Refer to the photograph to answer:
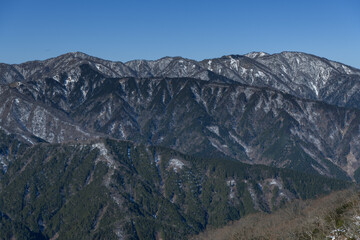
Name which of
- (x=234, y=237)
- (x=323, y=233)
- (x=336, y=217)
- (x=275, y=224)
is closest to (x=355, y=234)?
(x=323, y=233)

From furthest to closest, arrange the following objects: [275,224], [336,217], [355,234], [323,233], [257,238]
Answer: [275,224] < [257,238] < [336,217] < [323,233] < [355,234]

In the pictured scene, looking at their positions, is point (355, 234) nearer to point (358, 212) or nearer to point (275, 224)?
point (358, 212)

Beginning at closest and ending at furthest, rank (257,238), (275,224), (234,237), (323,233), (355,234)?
1. (355,234)
2. (323,233)
3. (257,238)
4. (234,237)
5. (275,224)

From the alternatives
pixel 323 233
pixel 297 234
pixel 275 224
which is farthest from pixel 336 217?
pixel 275 224

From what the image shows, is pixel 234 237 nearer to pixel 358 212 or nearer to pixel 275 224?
pixel 275 224

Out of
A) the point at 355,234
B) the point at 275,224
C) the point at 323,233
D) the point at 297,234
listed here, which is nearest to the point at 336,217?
the point at 297,234

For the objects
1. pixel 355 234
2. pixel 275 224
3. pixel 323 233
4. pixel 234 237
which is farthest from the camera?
pixel 275 224

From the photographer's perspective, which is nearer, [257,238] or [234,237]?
[257,238]

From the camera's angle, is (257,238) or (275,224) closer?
(257,238)

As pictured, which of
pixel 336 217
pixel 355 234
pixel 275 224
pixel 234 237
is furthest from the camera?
pixel 275 224
